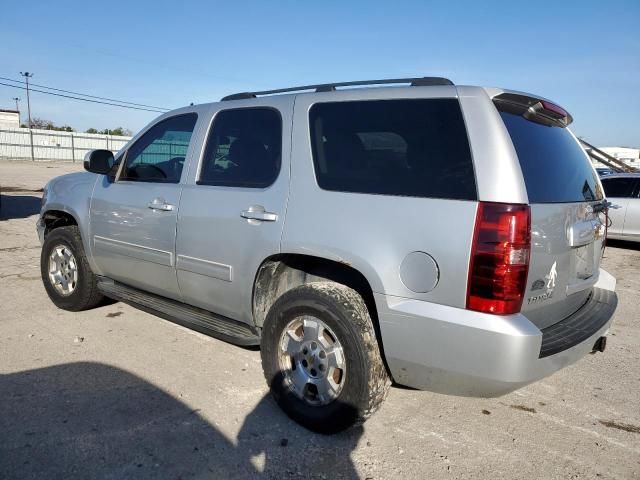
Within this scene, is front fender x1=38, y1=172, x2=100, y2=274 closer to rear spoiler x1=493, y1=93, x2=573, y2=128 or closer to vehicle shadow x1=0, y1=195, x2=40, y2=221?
rear spoiler x1=493, y1=93, x2=573, y2=128

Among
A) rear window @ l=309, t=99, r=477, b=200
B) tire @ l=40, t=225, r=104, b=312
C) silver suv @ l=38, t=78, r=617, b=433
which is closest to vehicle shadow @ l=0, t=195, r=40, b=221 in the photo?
tire @ l=40, t=225, r=104, b=312

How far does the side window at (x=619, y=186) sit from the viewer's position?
989 cm

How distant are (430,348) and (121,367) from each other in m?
2.38

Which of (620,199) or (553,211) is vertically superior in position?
(553,211)

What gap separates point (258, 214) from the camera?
3.04 meters

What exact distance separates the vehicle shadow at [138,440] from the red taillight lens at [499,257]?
1.16 meters

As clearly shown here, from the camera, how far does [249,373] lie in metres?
3.59

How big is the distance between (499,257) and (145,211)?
2717 mm

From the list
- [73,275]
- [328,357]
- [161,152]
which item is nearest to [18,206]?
[73,275]

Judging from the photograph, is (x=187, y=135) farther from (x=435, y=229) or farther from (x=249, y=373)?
(x=435, y=229)

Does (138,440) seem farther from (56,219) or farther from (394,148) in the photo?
(56,219)

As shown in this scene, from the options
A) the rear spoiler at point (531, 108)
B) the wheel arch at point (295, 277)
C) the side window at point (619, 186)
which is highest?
the rear spoiler at point (531, 108)

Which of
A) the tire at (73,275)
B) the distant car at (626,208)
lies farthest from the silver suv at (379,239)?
the distant car at (626,208)

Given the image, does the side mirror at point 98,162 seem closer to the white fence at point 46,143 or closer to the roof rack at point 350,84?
the roof rack at point 350,84
